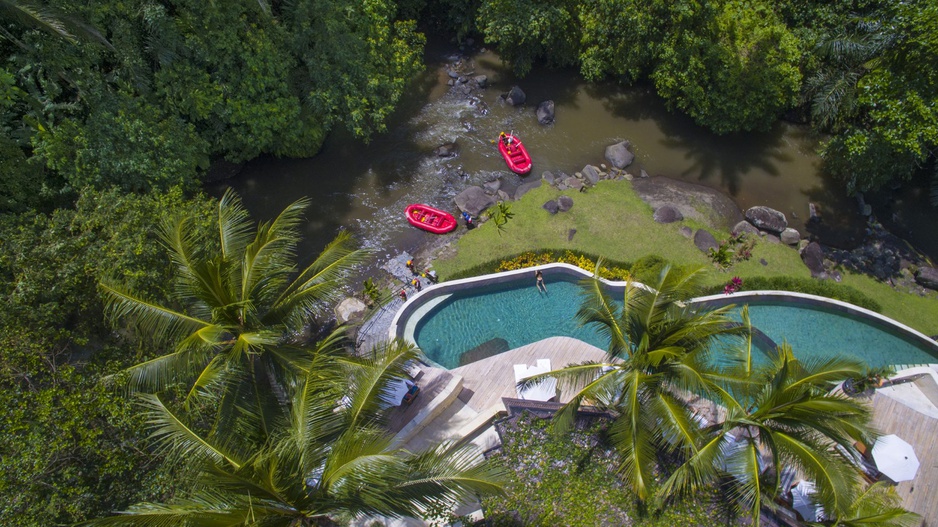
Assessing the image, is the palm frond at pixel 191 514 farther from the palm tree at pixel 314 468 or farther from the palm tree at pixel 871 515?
the palm tree at pixel 871 515

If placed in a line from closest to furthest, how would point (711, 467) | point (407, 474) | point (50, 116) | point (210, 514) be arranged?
1. point (210, 514)
2. point (407, 474)
3. point (711, 467)
4. point (50, 116)

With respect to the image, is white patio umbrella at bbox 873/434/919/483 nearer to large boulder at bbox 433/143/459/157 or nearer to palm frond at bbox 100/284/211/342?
palm frond at bbox 100/284/211/342

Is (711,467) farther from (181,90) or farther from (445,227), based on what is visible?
(181,90)

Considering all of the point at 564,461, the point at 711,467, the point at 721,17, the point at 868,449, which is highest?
the point at 721,17

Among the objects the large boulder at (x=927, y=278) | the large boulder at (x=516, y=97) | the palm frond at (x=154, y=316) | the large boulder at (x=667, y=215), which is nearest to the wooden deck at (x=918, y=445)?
the large boulder at (x=927, y=278)

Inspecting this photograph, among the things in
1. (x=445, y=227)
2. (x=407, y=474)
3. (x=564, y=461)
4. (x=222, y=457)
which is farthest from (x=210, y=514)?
(x=445, y=227)
